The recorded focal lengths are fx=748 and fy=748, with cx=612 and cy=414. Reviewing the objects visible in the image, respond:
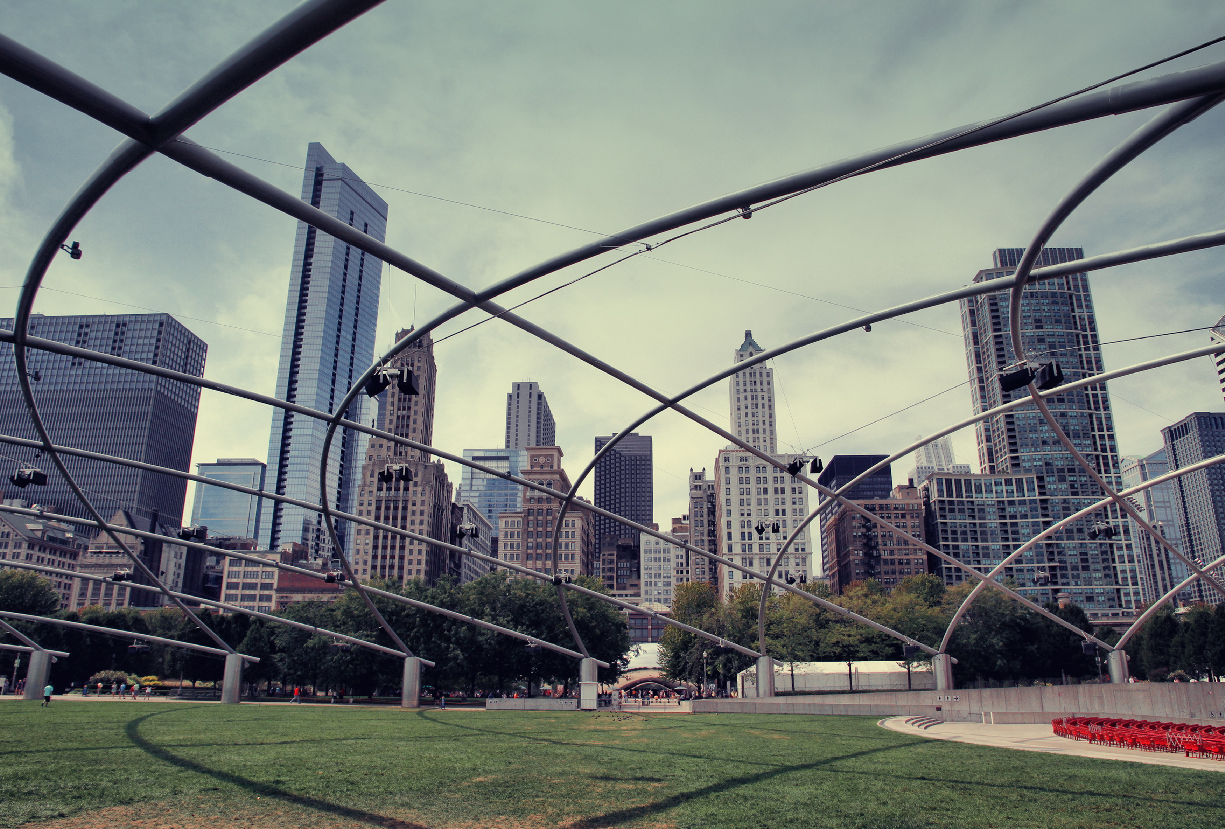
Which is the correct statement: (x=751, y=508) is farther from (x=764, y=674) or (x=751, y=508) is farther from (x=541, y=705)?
(x=541, y=705)

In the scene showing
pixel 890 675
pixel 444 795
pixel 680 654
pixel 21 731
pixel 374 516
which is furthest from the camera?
pixel 374 516

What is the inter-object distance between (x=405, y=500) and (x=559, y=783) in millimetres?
156200

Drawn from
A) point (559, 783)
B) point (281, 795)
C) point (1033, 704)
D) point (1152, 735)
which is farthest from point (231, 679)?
point (1152, 735)

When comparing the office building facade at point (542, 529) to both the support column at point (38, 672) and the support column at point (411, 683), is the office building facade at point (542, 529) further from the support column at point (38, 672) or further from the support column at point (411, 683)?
the support column at point (38, 672)

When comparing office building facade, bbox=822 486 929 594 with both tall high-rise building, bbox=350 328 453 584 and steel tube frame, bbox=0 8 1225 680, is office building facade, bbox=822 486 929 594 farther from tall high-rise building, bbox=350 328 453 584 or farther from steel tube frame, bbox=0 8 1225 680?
steel tube frame, bbox=0 8 1225 680

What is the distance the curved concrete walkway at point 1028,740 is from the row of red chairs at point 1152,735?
38 centimetres

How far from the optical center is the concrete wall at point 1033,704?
114 ft

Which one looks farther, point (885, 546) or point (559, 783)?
point (885, 546)

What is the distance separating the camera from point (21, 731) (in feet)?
83.5

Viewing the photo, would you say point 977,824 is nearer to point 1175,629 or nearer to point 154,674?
point 1175,629

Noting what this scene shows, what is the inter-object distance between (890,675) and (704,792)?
62.2m

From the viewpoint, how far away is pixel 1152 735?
943 inches

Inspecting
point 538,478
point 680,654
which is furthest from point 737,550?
point 680,654

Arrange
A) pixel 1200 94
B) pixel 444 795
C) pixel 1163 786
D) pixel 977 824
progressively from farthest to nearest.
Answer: pixel 1163 786, pixel 444 795, pixel 977 824, pixel 1200 94
